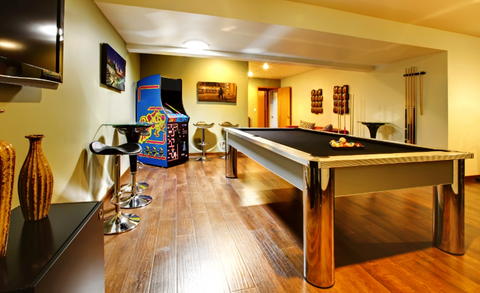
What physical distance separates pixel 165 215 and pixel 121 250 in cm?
68

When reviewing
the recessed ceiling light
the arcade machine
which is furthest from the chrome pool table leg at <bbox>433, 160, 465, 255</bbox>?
the arcade machine

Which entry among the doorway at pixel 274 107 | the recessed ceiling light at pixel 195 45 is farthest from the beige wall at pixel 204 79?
the doorway at pixel 274 107

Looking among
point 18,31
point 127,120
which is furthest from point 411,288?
point 127,120

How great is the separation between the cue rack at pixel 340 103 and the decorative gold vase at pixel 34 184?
6.14 m

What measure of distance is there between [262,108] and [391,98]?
573 cm

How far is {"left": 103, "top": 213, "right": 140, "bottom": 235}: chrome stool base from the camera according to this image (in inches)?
83.7

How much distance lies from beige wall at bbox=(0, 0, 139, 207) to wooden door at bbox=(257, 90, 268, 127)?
23.3ft

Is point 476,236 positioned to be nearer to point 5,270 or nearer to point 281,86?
point 5,270

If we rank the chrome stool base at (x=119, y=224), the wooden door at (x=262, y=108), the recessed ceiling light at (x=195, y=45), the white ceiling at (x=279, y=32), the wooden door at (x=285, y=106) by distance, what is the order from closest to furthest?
the chrome stool base at (x=119, y=224) < the white ceiling at (x=279, y=32) < the recessed ceiling light at (x=195, y=45) < the wooden door at (x=285, y=106) < the wooden door at (x=262, y=108)

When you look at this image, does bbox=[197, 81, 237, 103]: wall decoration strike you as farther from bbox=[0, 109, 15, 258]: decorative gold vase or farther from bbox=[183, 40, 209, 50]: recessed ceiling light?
bbox=[0, 109, 15, 258]: decorative gold vase

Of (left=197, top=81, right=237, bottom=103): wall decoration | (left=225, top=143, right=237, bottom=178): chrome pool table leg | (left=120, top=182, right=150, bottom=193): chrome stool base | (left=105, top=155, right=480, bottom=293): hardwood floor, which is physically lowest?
(left=105, top=155, right=480, bottom=293): hardwood floor

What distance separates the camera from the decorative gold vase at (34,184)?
0.90m

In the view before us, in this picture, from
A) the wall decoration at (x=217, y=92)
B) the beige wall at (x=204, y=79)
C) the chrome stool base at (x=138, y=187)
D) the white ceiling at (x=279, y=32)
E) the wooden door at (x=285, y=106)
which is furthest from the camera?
the wooden door at (x=285, y=106)

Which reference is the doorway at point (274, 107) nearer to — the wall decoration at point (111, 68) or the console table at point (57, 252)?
the wall decoration at point (111, 68)
